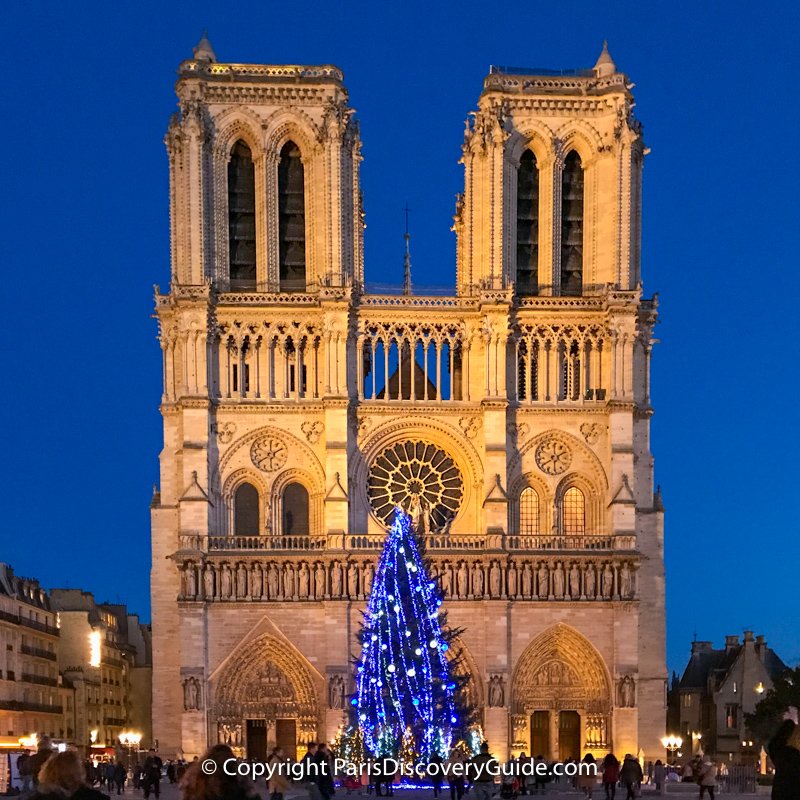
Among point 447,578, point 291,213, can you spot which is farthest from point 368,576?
point 291,213

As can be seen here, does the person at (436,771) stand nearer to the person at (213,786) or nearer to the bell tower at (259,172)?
the bell tower at (259,172)

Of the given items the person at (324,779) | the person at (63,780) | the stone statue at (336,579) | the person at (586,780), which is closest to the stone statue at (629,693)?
the person at (586,780)

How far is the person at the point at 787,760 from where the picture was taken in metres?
9.62

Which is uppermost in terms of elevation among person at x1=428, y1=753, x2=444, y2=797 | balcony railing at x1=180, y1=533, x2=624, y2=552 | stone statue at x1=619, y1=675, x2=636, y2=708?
balcony railing at x1=180, y1=533, x2=624, y2=552

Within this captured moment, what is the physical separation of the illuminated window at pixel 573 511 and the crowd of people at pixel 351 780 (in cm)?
703

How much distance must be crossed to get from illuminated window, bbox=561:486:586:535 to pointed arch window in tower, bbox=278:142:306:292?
10716 mm

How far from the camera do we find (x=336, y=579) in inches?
1811

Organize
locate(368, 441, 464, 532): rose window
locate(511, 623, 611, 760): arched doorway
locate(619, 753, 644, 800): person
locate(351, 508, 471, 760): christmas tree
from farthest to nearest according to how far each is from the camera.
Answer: locate(368, 441, 464, 532): rose window → locate(511, 623, 611, 760): arched doorway → locate(351, 508, 471, 760): christmas tree → locate(619, 753, 644, 800): person

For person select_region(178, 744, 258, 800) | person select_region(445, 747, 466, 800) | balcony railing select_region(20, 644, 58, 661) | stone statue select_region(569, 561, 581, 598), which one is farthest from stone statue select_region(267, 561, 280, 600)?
person select_region(178, 744, 258, 800)

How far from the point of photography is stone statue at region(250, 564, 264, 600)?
46.3 metres

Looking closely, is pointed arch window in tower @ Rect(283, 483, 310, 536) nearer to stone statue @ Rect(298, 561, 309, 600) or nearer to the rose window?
stone statue @ Rect(298, 561, 309, 600)

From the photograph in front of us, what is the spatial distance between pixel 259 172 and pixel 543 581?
597 inches

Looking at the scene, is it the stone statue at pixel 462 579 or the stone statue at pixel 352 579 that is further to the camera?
the stone statue at pixel 462 579

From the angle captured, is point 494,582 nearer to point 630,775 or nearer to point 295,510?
point 295,510
